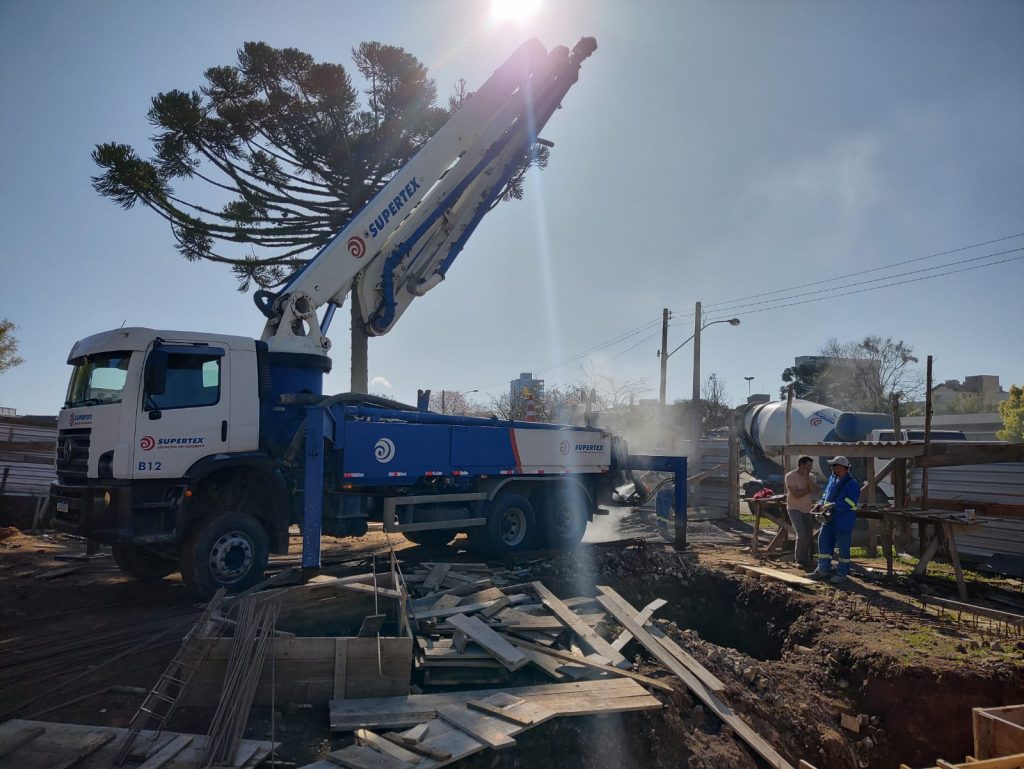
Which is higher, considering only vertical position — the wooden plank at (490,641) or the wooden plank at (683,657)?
the wooden plank at (490,641)

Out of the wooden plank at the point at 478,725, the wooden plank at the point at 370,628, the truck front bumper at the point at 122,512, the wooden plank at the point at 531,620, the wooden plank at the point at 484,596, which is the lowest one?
Result: the wooden plank at the point at 478,725

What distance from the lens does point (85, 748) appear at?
413 centimetres

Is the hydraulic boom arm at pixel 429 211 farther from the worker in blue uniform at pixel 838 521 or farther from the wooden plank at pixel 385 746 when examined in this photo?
the worker in blue uniform at pixel 838 521

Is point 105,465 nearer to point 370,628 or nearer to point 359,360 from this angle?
point 370,628

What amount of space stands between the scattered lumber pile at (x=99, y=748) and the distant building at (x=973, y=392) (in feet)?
191

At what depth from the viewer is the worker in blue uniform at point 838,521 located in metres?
9.02

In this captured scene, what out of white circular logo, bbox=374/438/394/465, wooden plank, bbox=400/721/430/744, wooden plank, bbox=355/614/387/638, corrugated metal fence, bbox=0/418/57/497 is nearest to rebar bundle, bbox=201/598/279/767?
wooden plank, bbox=355/614/387/638

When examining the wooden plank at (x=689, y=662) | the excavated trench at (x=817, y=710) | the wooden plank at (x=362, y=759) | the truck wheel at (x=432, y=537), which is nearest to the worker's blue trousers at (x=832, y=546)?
the excavated trench at (x=817, y=710)

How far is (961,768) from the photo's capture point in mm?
3859

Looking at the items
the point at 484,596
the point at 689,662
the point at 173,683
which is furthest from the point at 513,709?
the point at 173,683

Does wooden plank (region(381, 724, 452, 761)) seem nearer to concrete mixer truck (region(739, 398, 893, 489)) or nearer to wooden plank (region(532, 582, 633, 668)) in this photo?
wooden plank (region(532, 582, 633, 668))

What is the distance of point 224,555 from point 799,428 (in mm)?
16928

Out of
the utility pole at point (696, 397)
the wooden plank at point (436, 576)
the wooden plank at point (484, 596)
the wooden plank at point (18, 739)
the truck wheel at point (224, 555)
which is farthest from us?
the utility pole at point (696, 397)

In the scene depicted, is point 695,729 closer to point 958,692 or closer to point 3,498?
point 958,692
